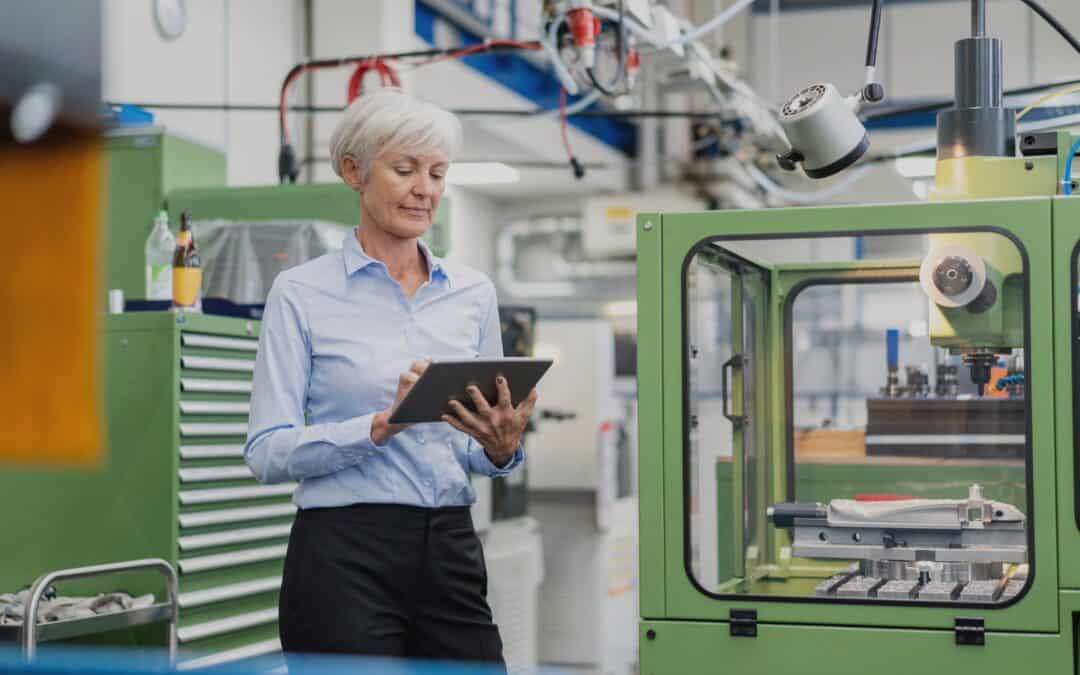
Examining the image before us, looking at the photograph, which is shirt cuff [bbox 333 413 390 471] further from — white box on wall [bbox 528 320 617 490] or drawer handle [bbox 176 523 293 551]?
white box on wall [bbox 528 320 617 490]

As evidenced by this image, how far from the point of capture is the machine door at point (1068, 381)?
170cm

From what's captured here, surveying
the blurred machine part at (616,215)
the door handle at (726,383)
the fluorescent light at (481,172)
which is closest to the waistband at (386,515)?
the door handle at (726,383)

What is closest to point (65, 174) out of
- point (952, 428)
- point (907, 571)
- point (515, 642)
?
point (907, 571)

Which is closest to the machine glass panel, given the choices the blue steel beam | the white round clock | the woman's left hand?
the woman's left hand

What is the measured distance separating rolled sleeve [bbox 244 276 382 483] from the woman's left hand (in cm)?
12

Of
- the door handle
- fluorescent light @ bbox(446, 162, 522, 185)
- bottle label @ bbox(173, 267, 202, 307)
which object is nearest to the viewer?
the door handle

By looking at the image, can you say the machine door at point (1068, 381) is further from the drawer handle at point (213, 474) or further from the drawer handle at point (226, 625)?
the drawer handle at point (226, 625)

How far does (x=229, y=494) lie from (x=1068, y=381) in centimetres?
190

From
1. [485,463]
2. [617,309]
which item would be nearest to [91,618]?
[485,463]

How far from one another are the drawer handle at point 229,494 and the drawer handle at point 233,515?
0.09 ft

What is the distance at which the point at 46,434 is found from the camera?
523 millimetres

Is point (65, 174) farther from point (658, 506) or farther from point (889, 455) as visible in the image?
point (889, 455)

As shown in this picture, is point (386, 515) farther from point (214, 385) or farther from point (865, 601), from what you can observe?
point (214, 385)

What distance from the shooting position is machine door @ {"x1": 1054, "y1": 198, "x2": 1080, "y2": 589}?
5.58 feet
